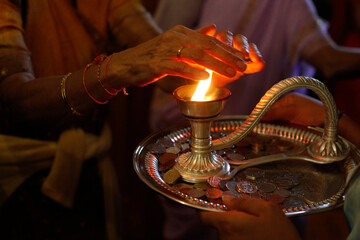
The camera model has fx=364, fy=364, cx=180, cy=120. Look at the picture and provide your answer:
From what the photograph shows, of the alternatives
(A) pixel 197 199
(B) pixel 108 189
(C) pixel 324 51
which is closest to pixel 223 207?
(A) pixel 197 199

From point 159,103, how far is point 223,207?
3.07ft

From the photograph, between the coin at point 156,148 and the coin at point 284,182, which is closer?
the coin at point 284,182

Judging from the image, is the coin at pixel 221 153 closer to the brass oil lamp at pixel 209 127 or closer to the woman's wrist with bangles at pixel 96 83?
the brass oil lamp at pixel 209 127

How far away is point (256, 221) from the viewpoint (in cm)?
53

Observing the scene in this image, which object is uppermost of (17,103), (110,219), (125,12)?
(125,12)

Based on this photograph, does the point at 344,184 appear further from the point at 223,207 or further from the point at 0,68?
the point at 0,68

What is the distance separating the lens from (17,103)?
2.38 ft

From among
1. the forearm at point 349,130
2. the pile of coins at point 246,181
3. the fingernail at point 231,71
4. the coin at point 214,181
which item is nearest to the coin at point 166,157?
the pile of coins at point 246,181

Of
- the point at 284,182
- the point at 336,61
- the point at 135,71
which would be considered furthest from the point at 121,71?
the point at 336,61

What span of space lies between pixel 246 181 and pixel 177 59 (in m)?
0.25

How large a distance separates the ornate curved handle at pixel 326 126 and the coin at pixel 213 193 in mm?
89

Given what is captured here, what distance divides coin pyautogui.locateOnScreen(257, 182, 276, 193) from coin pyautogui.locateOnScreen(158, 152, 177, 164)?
18 cm

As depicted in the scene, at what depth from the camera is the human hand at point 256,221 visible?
0.53 meters

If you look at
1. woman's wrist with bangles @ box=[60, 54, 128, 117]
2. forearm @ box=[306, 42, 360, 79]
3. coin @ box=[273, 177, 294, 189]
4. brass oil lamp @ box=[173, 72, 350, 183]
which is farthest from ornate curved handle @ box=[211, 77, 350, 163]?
forearm @ box=[306, 42, 360, 79]
